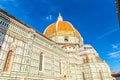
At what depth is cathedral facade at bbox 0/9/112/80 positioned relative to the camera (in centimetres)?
1124

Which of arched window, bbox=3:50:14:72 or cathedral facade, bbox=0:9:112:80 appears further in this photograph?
cathedral facade, bbox=0:9:112:80

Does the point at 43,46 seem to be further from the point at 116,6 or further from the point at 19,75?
the point at 116,6

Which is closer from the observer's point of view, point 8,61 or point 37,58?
point 8,61

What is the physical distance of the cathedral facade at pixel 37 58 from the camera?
1124cm

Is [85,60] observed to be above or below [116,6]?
below

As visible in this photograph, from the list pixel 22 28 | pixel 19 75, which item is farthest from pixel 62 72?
pixel 22 28

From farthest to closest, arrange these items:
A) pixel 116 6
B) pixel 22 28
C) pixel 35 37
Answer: pixel 35 37, pixel 22 28, pixel 116 6

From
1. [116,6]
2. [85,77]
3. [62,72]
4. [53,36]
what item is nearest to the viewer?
[116,6]

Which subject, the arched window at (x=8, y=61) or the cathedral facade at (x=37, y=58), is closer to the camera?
the arched window at (x=8, y=61)

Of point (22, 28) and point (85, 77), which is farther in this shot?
point (85, 77)

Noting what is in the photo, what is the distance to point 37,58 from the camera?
15344 mm

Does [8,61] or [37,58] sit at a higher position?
[37,58]

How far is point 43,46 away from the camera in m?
17.1

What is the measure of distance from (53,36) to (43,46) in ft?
45.0
